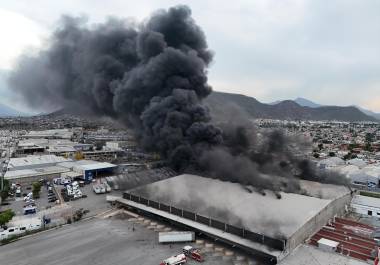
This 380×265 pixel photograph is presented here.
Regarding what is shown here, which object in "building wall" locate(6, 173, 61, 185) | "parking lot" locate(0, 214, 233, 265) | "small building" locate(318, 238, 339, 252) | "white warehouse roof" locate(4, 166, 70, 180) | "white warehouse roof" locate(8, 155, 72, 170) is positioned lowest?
"parking lot" locate(0, 214, 233, 265)

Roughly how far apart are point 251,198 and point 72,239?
14090mm

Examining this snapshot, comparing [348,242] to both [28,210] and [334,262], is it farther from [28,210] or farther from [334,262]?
[28,210]

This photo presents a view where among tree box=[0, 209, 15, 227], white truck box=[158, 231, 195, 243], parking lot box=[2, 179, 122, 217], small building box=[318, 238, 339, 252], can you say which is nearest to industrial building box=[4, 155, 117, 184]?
parking lot box=[2, 179, 122, 217]

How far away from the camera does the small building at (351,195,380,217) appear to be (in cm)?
2700

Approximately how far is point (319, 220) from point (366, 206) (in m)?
8.18

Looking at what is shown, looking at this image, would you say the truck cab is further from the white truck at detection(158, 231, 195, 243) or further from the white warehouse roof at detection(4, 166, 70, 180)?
the white warehouse roof at detection(4, 166, 70, 180)

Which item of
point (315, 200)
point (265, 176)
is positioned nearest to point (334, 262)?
point (315, 200)

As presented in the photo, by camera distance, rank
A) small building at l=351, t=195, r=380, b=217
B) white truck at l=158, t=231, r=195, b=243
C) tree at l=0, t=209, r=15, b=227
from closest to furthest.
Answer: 1. white truck at l=158, t=231, r=195, b=243
2. tree at l=0, t=209, r=15, b=227
3. small building at l=351, t=195, r=380, b=217

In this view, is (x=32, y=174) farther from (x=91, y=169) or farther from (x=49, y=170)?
(x=91, y=169)

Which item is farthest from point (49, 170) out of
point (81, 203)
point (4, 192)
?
point (81, 203)

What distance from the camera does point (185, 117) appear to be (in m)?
36.2

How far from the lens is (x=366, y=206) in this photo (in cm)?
2767

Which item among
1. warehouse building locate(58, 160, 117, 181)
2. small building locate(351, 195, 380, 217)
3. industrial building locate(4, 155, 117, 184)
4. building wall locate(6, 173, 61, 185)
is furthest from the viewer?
warehouse building locate(58, 160, 117, 181)

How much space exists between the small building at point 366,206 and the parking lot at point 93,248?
15526mm
